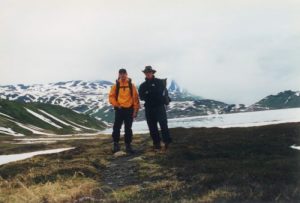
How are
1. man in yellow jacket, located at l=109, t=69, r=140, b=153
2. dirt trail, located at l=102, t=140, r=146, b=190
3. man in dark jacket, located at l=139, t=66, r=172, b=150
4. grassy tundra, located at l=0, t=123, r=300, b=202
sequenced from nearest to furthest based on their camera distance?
1. grassy tundra, located at l=0, t=123, r=300, b=202
2. dirt trail, located at l=102, t=140, r=146, b=190
3. man in dark jacket, located at l=139, t=66, r=172, b=150
4. man in yellow jacket, located at l=109, t=69, r=140, b=153

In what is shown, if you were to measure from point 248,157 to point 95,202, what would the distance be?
743 cm

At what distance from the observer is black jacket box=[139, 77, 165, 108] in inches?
782

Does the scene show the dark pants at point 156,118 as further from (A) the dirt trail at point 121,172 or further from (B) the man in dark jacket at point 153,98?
(A) the dirt trail at point 121,172

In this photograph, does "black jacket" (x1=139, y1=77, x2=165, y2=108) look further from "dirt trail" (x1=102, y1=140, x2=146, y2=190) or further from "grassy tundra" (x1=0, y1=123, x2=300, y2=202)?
"dirt trail" (x1=102, y1=140, x2=146, y2=190)

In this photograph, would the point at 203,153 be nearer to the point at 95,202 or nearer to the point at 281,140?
the point at 281,140

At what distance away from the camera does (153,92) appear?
65.2 feet

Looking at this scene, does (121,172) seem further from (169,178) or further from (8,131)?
(8,131)

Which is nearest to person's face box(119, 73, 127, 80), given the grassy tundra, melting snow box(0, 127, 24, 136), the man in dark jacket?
the man in dark jacket

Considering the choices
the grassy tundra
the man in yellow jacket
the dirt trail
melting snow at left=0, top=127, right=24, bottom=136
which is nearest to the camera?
the grassy tundra

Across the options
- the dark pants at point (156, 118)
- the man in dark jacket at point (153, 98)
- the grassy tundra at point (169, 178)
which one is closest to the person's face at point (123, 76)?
the man in dark jacket at point (153, 98)

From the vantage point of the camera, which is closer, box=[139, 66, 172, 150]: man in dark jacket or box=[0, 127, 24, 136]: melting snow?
box=[139, 66, 172, 150]: man in dark jacket

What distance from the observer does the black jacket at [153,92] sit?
19875 mm

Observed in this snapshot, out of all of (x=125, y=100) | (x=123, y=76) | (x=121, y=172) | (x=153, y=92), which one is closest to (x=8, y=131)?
(x=125, y=100)

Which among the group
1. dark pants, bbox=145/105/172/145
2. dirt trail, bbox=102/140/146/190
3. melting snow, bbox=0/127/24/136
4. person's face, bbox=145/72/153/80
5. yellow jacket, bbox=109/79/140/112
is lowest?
dirt trail, bbox=102/140/146/190
